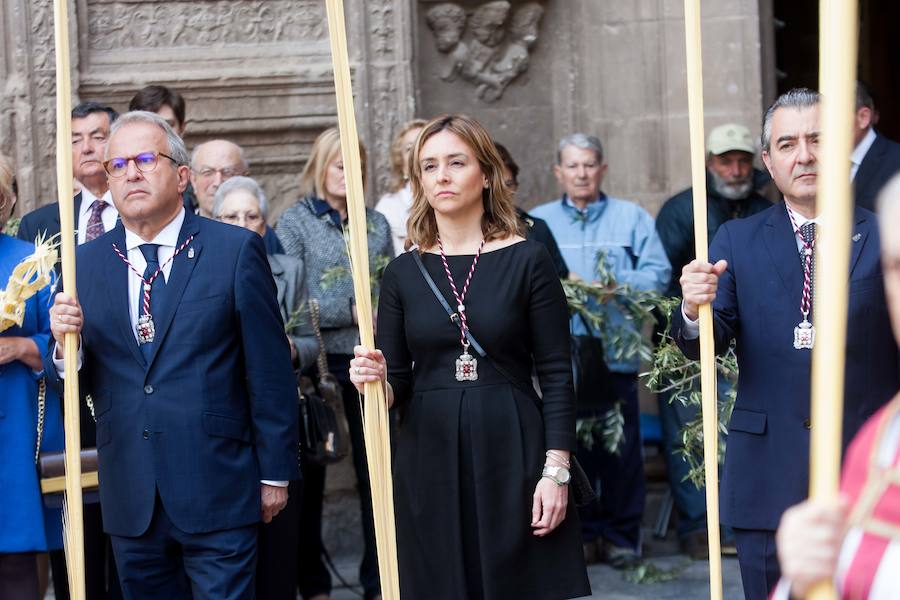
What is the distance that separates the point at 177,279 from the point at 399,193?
8.46ft

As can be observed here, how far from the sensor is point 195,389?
472 centimetres

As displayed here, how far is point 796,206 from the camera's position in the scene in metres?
4.59

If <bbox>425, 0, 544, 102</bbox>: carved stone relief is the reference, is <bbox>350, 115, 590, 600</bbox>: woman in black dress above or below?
below

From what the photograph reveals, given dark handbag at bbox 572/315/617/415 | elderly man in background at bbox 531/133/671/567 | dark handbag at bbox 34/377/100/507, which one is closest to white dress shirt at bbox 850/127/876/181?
elderly man in background at bbox 531/133/671/567

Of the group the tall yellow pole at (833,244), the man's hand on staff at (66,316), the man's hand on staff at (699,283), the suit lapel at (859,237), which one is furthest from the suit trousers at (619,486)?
the tall yellow pole at (833,244)

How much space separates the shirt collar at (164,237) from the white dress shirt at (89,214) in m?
1.10

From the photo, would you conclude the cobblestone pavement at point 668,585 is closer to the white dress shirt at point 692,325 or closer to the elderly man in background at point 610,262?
the elderly man in background at point 610,262

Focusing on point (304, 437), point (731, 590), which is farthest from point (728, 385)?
point (304, 437)

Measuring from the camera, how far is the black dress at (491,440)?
15.8ft

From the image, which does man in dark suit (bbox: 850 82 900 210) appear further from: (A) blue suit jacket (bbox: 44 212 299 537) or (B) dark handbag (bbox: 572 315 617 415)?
(A) blue suit jacket (bbox: 44 212 299 537)

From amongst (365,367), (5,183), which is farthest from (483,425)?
(5,183)

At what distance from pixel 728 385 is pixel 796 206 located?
8.41ft

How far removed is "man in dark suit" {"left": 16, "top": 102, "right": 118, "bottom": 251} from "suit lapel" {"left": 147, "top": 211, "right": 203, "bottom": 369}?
120 cm

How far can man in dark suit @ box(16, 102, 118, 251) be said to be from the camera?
6012mm
